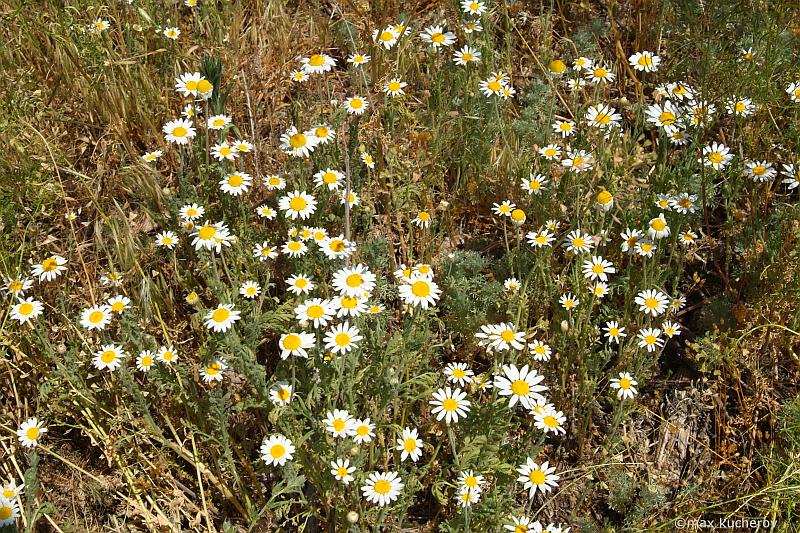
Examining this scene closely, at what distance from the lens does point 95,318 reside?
2.80 meters

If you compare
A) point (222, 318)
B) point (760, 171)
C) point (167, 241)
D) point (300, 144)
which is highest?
point (760, 171)

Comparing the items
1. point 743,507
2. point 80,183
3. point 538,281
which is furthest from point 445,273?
point 80,183

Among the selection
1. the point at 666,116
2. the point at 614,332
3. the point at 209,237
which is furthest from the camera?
the point at 666,116

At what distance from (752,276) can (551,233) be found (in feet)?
2.92

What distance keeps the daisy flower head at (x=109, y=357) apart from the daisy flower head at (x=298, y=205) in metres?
0.88

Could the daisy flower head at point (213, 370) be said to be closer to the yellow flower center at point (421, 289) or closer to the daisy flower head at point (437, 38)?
the yellow flower center at point (421, 289)

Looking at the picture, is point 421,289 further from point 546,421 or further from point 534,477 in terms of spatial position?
point 534,477

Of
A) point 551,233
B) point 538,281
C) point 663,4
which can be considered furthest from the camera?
point 663,4

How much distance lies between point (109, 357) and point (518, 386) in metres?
1.57

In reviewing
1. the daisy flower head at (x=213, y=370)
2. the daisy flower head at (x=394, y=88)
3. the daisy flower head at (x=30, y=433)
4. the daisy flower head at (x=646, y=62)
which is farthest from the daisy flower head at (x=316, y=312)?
the daisy flower head at (x=646, y=62)

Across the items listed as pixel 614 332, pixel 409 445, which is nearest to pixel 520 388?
pixel 409 445

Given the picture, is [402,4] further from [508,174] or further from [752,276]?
[752,276]

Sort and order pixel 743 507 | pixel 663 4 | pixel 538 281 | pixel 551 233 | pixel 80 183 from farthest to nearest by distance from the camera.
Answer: pixel 663 4 < pixel 80 183 < pixel 551 233 < pixel 538 281 < pixel 743 507

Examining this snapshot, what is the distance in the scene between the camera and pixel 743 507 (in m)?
2.68
